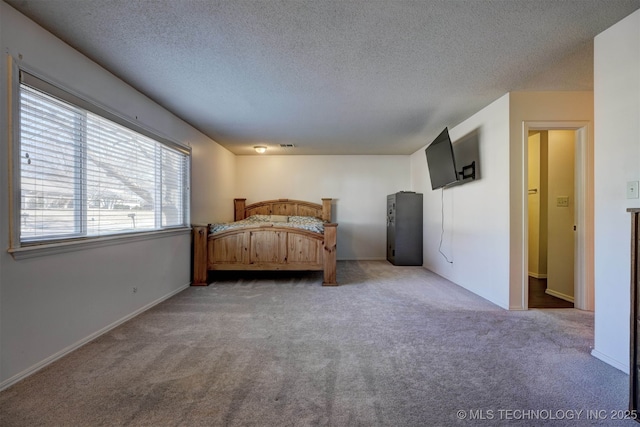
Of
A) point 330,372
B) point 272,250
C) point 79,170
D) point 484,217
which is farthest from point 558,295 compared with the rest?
point 79,170

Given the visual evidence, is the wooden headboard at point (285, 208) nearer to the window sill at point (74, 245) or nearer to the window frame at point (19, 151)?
the window sill at point (74, 245)

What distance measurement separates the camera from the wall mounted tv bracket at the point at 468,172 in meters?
3.48

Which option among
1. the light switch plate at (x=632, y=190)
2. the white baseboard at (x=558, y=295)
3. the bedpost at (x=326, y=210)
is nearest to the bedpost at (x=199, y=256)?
the bedpost at (x=326, y=210)

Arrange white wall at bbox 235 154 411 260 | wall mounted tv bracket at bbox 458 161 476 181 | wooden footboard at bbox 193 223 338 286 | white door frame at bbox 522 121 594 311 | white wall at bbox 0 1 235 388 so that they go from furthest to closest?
white wall at bbox 235 154 411 260, wooden footboard at bbox 193 223 338 286, wall mounted tv bracket at bbox 458 161 476 181, white door frame at bbox 522 121 594 311, white wall at bbox 0 1 235 388

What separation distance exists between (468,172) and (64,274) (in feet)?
13.8

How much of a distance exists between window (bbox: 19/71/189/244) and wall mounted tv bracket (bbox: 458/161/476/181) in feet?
12.3

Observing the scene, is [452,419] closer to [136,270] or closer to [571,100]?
[136,270]

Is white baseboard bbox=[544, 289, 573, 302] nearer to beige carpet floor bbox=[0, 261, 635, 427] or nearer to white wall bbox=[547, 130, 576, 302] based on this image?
white wall bbox=[547, 130, 576, 302]

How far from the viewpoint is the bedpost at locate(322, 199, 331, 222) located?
579cm

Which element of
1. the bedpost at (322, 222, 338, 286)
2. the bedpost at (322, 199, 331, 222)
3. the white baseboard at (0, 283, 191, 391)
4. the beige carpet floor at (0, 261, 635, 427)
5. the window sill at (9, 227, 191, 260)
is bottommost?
the beige carpet floor at (0, 261, 635, 427)

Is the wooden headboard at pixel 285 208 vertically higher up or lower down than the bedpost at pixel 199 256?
higher up

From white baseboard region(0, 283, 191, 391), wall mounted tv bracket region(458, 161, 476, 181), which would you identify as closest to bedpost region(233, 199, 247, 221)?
white baseboard region(0, 283, 191, 391)

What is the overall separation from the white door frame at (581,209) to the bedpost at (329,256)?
2.17 m

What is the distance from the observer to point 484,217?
330cm
